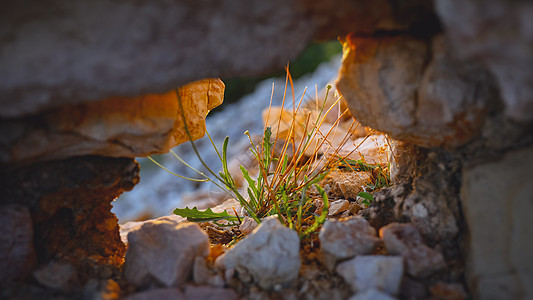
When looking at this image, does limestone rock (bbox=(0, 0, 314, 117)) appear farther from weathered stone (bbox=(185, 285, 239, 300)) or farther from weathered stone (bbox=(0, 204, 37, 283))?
weathered stone (bbox=(185, 285, 239, 300))

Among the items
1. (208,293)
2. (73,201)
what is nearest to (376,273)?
(208,293)

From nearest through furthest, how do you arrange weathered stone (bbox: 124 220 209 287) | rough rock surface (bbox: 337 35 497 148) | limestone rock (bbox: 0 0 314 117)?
limestone rock (bbox: 0 0 314 117)
rough rock surface (bbox: 337 35 497 148)
weathered stone (bbox: 124 220 209 287)

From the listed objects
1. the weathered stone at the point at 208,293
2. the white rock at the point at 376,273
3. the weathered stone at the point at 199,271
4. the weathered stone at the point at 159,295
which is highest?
the weathered stone at the point at 199,271

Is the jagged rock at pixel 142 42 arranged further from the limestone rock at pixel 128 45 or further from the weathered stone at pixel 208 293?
the weathered stone at pixel 208 293

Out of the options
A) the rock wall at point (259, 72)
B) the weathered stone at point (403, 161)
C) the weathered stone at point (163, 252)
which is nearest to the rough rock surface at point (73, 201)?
the rock wall at point (259, 72)

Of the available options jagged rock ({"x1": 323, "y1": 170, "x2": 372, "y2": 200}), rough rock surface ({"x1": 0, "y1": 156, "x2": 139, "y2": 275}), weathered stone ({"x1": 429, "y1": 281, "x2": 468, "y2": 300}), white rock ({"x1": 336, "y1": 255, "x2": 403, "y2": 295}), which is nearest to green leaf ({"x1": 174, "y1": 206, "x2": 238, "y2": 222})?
rough rock surface ({"x1": 0, "y1": 156, "x2": 139, "y2": 275})
